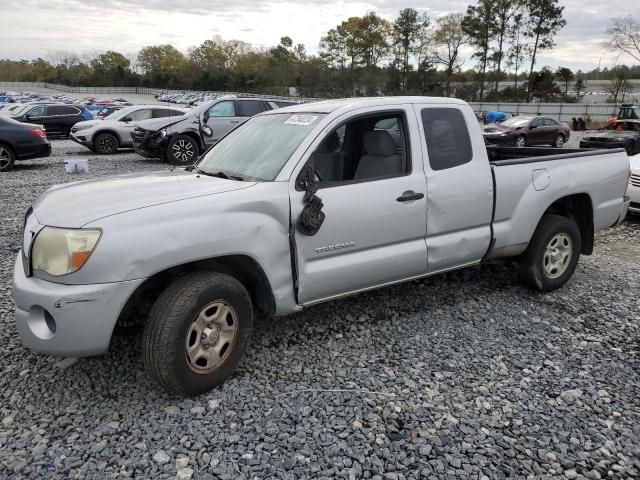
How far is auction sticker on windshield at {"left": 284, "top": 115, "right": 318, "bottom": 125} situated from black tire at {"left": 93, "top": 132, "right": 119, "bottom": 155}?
14.2 m

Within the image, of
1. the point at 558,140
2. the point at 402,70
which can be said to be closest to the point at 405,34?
the point at 402,70

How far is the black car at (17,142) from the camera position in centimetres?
1251

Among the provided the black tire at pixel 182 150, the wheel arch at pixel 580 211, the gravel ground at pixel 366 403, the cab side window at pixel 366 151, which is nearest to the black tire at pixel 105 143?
the black tire at pixel 182 150

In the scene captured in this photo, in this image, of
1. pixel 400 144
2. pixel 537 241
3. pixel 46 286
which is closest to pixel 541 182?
pixel 537 241

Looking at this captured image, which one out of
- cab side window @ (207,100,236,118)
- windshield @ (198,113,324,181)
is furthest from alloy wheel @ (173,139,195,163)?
windshield @ (198,113,324,181)

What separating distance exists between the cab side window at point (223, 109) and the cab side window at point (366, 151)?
1021 cm

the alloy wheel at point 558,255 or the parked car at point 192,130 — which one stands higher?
the parked car at point 192,130

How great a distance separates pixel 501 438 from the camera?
2.80 m

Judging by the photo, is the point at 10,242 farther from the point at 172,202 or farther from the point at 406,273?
the point at 406,273

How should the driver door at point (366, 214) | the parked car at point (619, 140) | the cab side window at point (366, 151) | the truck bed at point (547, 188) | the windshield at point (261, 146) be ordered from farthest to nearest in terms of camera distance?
1. the parked car at point (619, 140)
2. the truck bed at point (547, 188)
3. the cab side window at point (366, 151)
4. the windshield at point (261, 146)
5. the driver door at point (366, 214)

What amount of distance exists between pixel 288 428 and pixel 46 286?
1.52 meters

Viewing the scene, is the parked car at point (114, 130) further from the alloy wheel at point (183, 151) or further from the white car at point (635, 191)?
the white car at point (635, 191)

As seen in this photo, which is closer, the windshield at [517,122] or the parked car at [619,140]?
the parked car at [619,140]

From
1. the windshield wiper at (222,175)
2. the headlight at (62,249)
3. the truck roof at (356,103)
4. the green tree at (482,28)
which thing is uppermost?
the green tree at (482,28)
